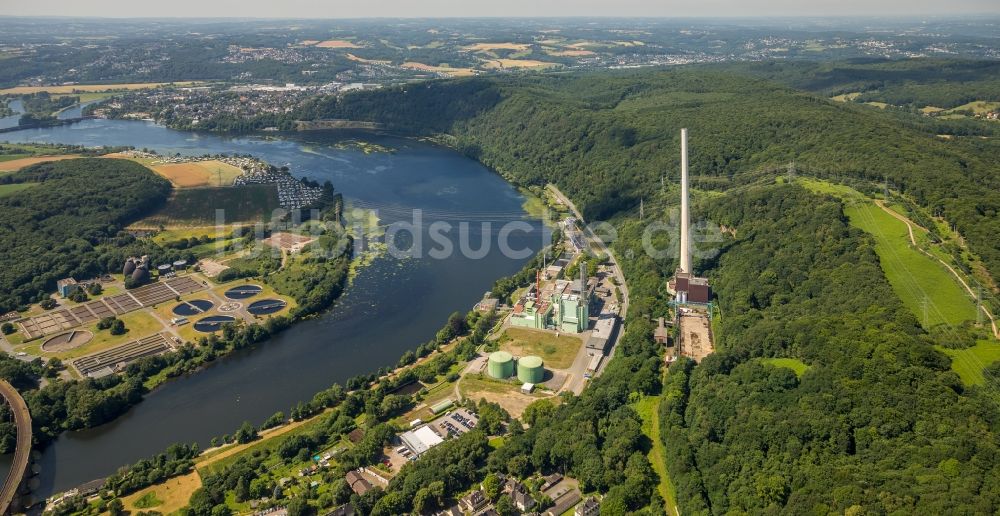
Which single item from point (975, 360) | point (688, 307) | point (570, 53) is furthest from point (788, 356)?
point (570, 53)

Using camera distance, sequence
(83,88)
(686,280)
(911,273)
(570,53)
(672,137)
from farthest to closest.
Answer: (570,53) < (83,88) < (672,137) < (686,280) < (911,273)

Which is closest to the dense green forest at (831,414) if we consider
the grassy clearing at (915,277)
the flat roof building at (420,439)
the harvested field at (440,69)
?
the grassy clearing at (915,277)

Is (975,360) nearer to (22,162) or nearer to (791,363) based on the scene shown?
(791,363)

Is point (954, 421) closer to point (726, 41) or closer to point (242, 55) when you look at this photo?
point (242, 55)

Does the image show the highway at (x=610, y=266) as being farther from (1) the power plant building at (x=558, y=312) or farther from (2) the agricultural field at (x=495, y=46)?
(2) the agricultural field at (x=495, y=46)

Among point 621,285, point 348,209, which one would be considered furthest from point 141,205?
point 621,285

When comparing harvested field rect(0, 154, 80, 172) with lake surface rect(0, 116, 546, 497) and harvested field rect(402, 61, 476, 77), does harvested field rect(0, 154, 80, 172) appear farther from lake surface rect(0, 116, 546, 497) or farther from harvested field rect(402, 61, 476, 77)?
harvested field rect(402, 61, 476, 77)

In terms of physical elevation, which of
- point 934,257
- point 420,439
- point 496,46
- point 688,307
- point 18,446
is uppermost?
point 496,46
